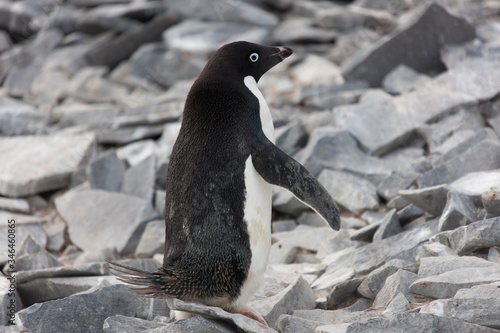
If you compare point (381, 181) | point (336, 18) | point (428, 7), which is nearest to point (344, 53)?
point (336, 18)

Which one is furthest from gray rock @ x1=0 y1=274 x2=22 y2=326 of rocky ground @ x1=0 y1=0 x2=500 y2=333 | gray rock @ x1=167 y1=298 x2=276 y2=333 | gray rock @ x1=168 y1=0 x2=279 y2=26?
gray rock @ x1=168 y1=0 x2=279 y2=26

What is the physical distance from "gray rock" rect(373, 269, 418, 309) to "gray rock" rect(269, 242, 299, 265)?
1216 mm

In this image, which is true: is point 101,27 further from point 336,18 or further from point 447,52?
point 447,52

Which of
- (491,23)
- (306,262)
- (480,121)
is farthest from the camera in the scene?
(491,23)

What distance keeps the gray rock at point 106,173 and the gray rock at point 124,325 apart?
2946 millimetres

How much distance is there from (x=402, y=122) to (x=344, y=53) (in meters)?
3.21

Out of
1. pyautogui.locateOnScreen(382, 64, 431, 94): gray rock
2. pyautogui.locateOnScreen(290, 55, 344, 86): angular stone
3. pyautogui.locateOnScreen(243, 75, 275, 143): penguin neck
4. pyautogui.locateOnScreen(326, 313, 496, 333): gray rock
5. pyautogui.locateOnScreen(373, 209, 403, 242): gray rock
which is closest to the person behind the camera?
pyautogui.locateOnScreen(326, 313, 496, 333): gray rock

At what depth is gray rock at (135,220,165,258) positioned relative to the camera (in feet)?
14.1

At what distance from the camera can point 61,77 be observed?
30.8ft

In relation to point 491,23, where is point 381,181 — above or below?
below

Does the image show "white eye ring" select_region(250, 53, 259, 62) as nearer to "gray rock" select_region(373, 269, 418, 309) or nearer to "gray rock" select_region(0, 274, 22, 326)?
"gray rock" select_region(373, 269, 418, 309)

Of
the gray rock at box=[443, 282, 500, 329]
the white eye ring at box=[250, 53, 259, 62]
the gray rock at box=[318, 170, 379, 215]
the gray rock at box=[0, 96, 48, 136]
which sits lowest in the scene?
the gray rock at box=[0, 96, 48, 136]

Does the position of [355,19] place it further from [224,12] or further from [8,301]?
[8,301]

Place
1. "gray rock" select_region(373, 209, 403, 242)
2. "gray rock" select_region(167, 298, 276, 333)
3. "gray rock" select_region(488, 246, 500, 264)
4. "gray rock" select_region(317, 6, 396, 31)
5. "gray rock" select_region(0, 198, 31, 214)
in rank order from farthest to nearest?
"gray rock" select_region(317, 6, 396, 31)
"gray rock" select_region(0, 198, 31, 214)
"gray rock" select_region(373, 209, 403, 242)
"gray rock" select_region(488, 246, 500, 264)
"gray rock" select_region(167, 298, 276, 333)
